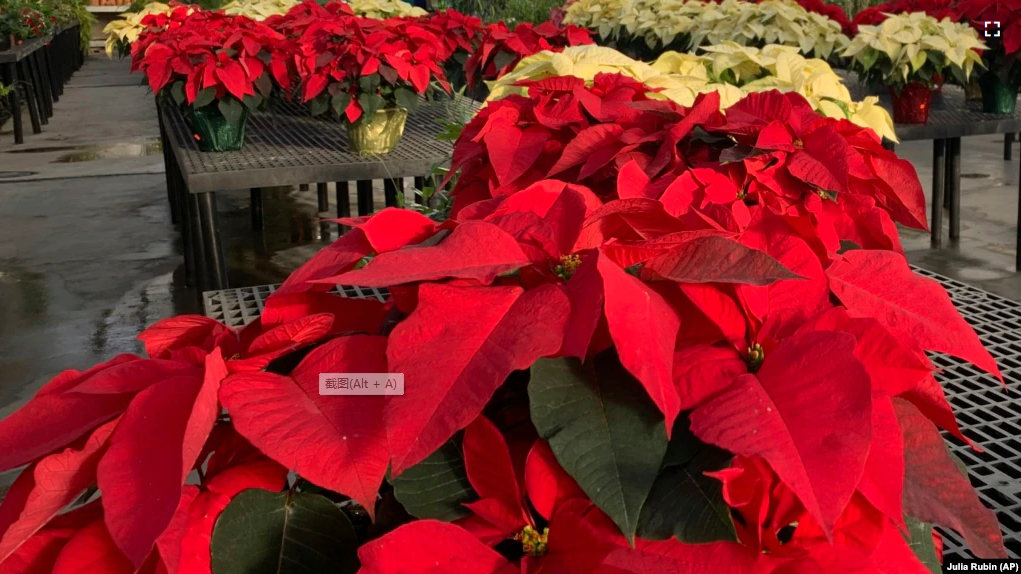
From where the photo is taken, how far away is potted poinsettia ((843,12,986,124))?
3.15 meters

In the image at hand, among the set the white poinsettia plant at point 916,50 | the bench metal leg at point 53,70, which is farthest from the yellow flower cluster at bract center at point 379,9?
the bench metal leg at point 53,70

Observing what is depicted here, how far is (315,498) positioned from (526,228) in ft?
0.60

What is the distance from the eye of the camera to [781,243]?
54 cm

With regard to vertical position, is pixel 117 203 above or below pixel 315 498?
below

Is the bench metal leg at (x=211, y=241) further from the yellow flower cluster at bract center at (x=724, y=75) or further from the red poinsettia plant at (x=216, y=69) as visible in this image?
the yellow flower cluster at bract center at (x=724, y=75)

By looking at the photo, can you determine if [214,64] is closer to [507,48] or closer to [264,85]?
[264,85]

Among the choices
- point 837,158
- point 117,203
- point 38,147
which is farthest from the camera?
point 38,147

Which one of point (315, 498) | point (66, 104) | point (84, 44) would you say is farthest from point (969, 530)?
point (84, 44)

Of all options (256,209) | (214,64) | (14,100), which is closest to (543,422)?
(214,64)

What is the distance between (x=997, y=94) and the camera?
3.32 metres

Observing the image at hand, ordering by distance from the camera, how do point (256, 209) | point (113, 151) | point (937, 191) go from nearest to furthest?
point (937, 191) < point (256, 209) < point (113, 151)

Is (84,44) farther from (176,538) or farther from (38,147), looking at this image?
(176,538)

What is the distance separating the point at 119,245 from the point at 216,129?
5.84 ft

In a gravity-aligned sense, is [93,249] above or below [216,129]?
below
